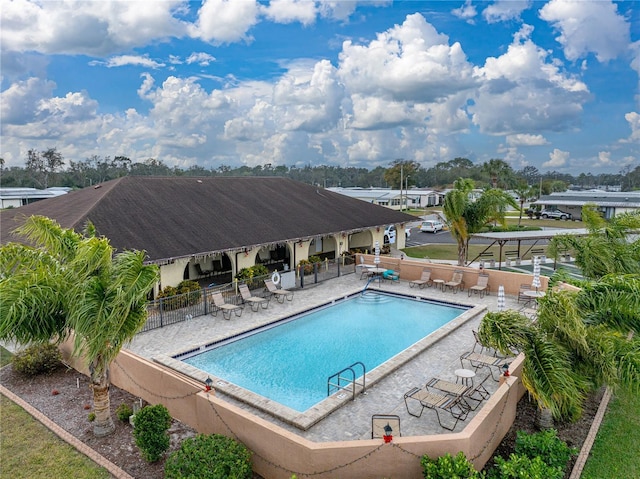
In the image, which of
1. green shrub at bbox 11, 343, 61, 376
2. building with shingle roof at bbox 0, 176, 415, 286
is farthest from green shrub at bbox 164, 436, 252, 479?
building with shingle roof at bbox 0, 176, 415, 286

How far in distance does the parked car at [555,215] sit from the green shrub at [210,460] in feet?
200

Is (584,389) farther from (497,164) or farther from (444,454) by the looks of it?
(497,164)

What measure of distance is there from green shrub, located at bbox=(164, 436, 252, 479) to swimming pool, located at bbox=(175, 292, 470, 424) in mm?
3082

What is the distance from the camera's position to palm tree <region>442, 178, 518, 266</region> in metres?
22.6

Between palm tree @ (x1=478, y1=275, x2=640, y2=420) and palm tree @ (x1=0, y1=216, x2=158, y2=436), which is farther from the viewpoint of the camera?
palm tree @ (x1=478, y1=275, x2=640, y2=420)

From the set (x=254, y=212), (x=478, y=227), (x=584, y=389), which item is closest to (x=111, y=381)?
(x=584, y=389)

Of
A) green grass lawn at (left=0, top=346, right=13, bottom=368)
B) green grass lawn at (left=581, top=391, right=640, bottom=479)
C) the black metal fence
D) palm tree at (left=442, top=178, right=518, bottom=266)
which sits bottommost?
green grass lawn at (left=581, top=391, right=640, bottom=479)

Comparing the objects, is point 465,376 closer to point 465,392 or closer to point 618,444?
→ point 465,392

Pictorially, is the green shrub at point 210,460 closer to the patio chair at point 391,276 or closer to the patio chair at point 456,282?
the patio chair at point 456,282

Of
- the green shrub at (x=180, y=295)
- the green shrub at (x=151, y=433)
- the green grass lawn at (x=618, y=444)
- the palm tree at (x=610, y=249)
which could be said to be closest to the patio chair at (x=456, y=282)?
the palm tree at (x=610, y=249)

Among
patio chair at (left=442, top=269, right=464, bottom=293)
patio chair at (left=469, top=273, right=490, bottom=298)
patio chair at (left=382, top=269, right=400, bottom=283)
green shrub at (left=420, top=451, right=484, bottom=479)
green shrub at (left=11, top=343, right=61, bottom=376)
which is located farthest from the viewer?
patio chair at (left=382, top=269, right=400, bottom=283)

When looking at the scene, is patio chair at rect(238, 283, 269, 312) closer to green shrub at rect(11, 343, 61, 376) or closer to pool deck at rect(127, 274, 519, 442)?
pool deck at rect(127, 274, 519, 442)

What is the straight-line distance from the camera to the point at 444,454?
283 inches

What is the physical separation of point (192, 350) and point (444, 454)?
853 centimetres
